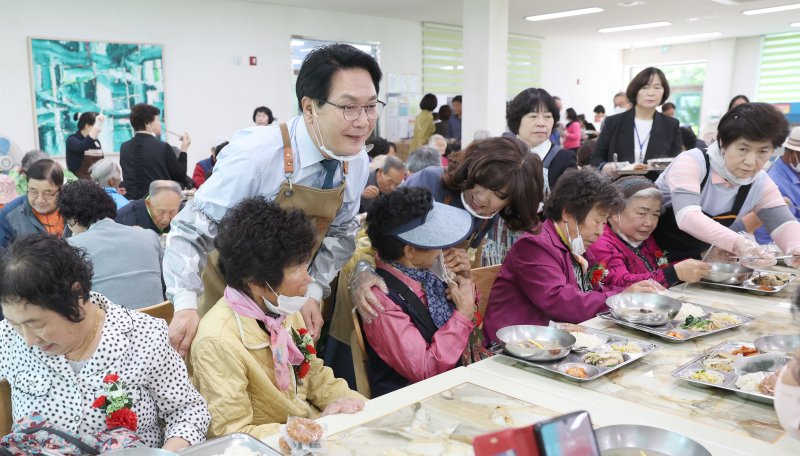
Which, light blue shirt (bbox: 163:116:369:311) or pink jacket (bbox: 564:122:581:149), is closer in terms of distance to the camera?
light blue shirt (bbox: 163:116:369:311)

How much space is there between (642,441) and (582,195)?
3.94 feet

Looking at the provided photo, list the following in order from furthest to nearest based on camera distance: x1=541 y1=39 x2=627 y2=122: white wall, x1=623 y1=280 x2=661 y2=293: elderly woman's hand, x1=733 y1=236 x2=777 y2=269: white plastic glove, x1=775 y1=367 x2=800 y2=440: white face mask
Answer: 1. x1=541 y1=39 x2=627 y2=122: white wall
2. x1=733 y1=236 x2=777 y2=269: white plastic glove
3. x1=623 y1=280 x2=661 y2=293: elderly woman's hand
4. x1=775 y1=367 x2=800 y2=440: white face mask

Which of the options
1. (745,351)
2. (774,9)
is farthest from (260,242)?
(774,9)

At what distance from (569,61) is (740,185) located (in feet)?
35.9

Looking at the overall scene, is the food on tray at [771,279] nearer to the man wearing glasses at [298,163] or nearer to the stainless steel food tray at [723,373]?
the stainless steel food tray at [723,373]

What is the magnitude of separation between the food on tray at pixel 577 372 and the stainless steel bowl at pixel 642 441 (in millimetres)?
318

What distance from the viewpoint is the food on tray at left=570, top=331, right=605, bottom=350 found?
1785 mm

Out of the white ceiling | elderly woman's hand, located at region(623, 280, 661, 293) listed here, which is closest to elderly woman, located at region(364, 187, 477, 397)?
elderly woman's hand, located at region(623, 280, 661, 293)

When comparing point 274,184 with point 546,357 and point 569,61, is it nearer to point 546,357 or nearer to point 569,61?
point 546,357

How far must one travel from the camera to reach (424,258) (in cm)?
204

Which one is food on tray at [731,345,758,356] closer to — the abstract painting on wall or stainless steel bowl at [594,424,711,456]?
stainless steel bowl at [594,424,711,456]

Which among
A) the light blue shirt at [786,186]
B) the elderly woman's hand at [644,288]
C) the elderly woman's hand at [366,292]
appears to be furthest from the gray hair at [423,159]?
the elderly woman's hand at [366,292]

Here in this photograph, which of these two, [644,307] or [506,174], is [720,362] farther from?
[506,174]

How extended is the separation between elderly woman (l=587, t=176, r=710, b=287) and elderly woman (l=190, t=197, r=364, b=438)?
1.53m
